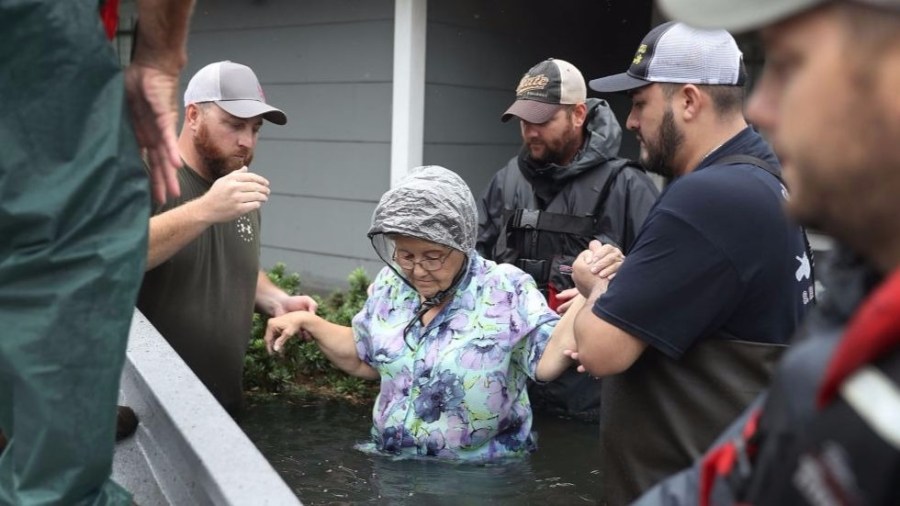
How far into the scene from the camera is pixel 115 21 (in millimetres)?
2143


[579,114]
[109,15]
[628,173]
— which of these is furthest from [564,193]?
[109,15]

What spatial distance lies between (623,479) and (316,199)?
681 cm

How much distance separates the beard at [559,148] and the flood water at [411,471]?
1.47 m

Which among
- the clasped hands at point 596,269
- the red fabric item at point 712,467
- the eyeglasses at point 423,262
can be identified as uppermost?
the red fabric item at point 712,467

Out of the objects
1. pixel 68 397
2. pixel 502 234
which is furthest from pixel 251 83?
pixel 68 397

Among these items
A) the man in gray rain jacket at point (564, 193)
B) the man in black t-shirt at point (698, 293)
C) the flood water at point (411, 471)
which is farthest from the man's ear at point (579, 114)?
the man in black t-shirt at point (698, 293)

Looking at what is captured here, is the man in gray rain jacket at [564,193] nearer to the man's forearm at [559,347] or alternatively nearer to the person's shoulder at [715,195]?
the man's forearm at [559,347]

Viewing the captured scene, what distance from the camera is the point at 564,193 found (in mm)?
5387

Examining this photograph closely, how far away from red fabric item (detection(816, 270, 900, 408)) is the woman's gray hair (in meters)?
2.76

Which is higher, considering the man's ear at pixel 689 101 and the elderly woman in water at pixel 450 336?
the man's ear at pixel 689 101

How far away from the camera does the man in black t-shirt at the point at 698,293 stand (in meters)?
2.67

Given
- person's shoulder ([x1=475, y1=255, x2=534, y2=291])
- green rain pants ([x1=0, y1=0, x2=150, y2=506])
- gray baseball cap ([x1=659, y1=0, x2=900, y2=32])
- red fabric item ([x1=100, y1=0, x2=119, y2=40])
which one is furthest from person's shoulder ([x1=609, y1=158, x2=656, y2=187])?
gray baseball cap ([x1=659, y1=0, x2=900, y2=32])

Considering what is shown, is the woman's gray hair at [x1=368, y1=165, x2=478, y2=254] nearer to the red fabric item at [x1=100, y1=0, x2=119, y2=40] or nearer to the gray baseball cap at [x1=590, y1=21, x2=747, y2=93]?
the gray baseball cap at [x1=590, y1=21, x2=747, y2=93]

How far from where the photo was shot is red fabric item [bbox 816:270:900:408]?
81 cm
